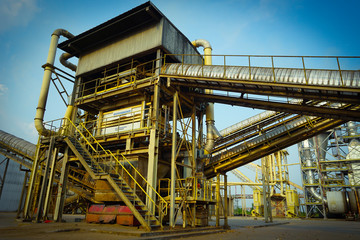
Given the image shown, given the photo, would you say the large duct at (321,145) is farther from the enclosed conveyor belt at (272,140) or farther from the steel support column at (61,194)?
the steel support column at (61,194)

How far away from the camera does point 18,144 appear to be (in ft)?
75.3

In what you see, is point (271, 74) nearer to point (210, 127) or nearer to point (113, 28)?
point (210, 127)

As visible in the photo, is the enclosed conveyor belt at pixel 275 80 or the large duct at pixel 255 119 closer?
the enclosed conveyor belt at pixel 275 80

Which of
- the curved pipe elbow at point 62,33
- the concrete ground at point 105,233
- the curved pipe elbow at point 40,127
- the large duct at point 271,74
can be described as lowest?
the concrete ground at point 105,233

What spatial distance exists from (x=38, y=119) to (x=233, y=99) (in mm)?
13645

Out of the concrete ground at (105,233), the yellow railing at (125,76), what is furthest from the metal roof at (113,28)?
the concrete ground at (105,233)

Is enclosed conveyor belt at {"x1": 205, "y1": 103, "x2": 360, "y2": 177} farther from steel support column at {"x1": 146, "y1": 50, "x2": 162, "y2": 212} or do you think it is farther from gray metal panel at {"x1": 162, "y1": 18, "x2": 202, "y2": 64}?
gray metal panel at {"x1": 162, "y1": 18, "x2": 202, "y2": 64}

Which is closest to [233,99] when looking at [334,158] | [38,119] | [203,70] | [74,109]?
[203,70]

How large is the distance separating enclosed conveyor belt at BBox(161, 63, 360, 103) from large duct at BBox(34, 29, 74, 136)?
955cm

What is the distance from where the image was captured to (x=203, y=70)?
14.3 meters

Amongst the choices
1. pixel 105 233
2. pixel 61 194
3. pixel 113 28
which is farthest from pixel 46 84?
pixel 105 233

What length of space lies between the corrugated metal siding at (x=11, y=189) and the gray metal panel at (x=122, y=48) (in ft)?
67.8

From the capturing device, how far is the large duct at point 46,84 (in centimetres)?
1791

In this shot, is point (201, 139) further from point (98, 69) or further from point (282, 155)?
point (282, 155)
